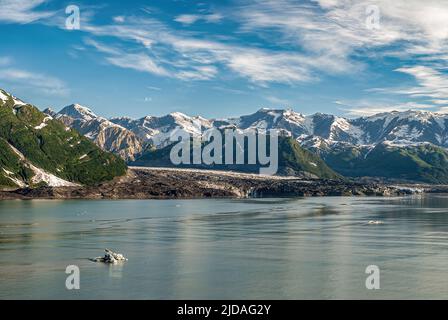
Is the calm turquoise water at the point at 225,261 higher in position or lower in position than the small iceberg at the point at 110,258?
lower

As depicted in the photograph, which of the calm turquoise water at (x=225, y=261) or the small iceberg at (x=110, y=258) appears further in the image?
the small iceberg at (x=110, y=258)

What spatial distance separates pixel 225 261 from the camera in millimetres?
88062

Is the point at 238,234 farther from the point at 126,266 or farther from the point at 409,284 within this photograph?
the point at 409,284

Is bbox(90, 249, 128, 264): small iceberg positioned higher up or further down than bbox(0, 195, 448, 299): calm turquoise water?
higher up

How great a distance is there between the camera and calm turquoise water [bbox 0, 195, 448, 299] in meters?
65.9

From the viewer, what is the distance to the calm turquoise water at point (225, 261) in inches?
2596

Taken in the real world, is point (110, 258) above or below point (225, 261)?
above

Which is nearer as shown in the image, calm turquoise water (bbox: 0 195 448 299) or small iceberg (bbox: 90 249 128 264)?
calm turquoise water (bbox: 0 195 448 299)

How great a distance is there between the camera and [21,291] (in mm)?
64812

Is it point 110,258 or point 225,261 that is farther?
point 225,261

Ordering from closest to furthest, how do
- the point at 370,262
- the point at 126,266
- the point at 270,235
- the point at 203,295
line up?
the point at 203,295 < the point at 126,266 < the point at 370,262 < the point at 270,235

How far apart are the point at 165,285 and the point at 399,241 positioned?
65.6 m
